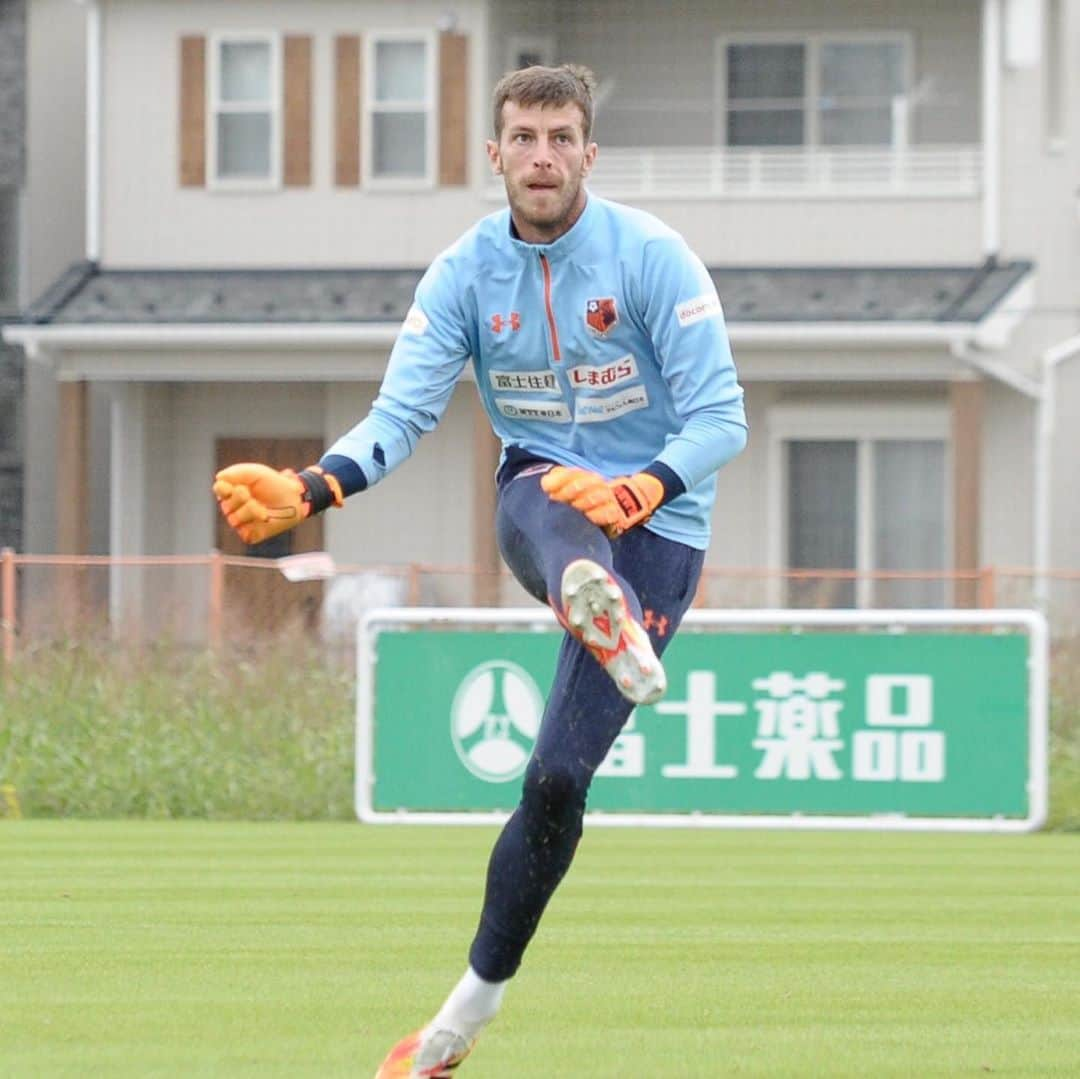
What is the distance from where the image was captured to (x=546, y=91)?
643 centimetres

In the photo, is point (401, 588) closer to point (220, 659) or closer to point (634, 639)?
A: point (220, 659)

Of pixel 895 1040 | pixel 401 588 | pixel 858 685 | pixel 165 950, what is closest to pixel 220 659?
pixel 858 685

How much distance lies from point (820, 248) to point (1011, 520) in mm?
3659

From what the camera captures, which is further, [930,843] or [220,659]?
[220,659]

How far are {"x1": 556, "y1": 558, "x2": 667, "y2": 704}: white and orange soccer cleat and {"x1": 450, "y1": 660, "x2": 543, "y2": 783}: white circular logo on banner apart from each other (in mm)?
9915

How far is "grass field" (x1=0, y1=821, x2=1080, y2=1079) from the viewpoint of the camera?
6941 millimetres

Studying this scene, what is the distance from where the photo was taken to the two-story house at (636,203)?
97.5ft

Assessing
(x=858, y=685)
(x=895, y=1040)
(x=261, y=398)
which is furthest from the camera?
(x=261, y=398)

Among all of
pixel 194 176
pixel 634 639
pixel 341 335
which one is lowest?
pixel 634 639

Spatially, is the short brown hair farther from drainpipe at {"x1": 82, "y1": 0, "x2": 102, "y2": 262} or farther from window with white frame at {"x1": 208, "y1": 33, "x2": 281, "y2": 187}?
drainpipe at {"x1": 82, "y1": 0, "x2": 102, "y2": 262}

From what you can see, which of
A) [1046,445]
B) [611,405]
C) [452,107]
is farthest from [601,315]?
[452,107]

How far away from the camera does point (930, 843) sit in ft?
49.5

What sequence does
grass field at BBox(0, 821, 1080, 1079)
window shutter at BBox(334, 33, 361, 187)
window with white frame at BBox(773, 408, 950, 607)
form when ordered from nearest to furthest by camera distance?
1. grass field at BBox(0, 821, 1080, 1079)
2. window with white frame at BBox(773, 408, 950, 607)
3. window shutter at BBox(334, 33, 361, 187)

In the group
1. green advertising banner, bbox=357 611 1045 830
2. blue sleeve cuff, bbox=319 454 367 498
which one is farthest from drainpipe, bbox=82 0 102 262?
blue sleeve cuff, bbox=319 454 367 498
